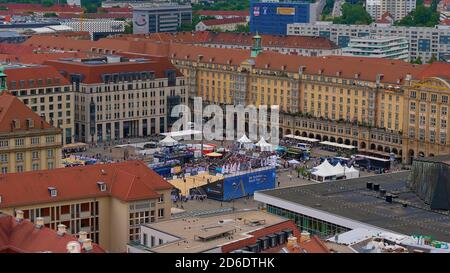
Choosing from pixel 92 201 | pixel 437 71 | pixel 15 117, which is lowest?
pixel 92 201

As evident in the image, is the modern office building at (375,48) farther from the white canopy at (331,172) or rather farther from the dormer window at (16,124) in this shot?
the dormer window at (16,124)

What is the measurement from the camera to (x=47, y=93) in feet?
337

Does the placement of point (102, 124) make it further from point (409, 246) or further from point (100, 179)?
point (409, 246)

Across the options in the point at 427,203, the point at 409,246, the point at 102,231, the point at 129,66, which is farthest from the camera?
the point at 129,66

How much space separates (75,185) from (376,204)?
18.0m

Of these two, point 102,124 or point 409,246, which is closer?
point 409,246

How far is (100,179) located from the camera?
5409 centimetres

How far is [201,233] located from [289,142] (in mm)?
64044

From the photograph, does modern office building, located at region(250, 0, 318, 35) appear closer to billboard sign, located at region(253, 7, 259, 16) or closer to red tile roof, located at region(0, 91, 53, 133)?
billboard sign, located at region(253, 7, 259, 16)

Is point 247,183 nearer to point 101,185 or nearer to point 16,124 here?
point 16,124

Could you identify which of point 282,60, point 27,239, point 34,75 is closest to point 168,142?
point 34,75

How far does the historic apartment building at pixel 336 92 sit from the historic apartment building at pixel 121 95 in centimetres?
737
